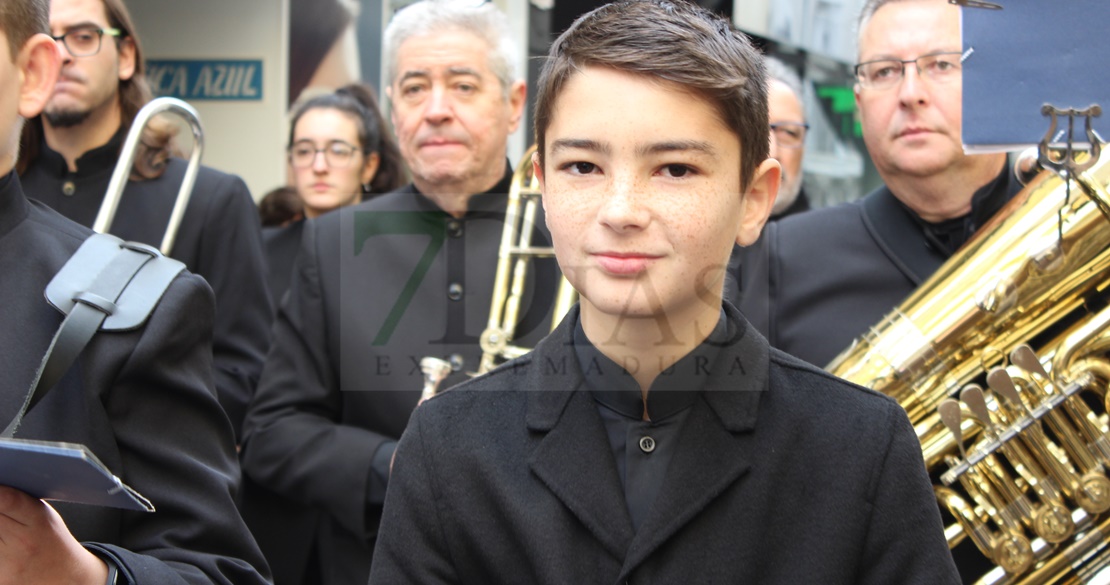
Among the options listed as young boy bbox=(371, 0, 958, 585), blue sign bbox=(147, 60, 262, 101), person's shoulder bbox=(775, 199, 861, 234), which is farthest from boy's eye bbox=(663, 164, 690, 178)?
blue sign bbox=(147, 60, 262, 101)

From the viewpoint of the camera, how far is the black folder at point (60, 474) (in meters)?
1.54

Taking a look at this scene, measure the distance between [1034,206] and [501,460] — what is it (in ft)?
4.82

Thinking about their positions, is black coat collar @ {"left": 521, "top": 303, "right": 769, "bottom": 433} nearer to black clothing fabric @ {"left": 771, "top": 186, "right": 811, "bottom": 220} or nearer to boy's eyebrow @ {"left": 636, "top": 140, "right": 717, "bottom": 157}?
boy's eyebrow @ {"left": 636, "top": 140, "right": 717, "bottom": 157}

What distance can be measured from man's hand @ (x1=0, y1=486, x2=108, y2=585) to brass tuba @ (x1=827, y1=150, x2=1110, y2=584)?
1662mm

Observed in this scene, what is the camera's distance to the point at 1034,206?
2.80 metres

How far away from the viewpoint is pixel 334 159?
214 inches

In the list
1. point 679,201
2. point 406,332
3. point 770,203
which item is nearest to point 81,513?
point 679,201

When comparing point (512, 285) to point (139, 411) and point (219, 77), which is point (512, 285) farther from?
point (219, 77)

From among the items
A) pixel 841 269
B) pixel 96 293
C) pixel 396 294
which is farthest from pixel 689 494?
pixel 396 294

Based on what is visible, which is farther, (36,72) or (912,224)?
(912,224)

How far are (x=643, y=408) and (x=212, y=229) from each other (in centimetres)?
220

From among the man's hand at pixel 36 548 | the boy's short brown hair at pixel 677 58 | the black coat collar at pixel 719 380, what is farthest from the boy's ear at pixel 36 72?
the black coat collar at pixel 719 380

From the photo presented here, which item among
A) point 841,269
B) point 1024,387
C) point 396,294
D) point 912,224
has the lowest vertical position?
point 1024,387

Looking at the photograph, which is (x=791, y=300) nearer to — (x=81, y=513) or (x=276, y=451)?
(x=276, y=451)
